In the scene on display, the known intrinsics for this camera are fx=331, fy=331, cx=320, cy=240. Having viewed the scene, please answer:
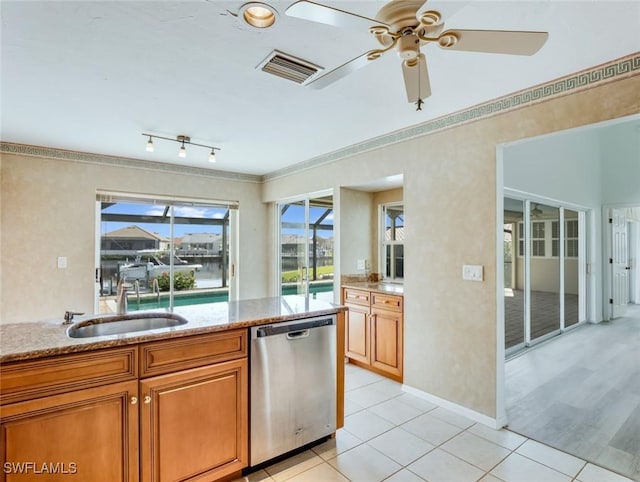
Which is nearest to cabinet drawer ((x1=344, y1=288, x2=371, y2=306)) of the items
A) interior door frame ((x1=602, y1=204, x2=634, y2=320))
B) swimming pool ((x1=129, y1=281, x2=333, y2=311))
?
swimming pool ((x1=129, y1=281, x2=333, y2=311))

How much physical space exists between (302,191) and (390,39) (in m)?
3.44

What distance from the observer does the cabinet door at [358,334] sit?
372cm

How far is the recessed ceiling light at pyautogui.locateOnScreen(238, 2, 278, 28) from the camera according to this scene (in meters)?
1.55

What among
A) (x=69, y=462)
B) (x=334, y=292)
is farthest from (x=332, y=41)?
(x=334, y=292)

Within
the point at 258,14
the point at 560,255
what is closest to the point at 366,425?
the point at 258,14

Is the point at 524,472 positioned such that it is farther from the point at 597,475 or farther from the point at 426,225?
the point at 426,225

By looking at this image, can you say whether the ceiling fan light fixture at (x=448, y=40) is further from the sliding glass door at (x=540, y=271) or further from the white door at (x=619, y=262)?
the white door at (x=619, y=262)

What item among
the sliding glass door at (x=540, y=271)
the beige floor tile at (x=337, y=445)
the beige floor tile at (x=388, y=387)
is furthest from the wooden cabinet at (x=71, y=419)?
the sliding glass door at (x=540, y=271)

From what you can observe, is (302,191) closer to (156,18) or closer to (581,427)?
(156,18)

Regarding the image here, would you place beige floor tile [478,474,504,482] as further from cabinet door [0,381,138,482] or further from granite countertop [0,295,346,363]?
cabinet door [0,381,138,482]

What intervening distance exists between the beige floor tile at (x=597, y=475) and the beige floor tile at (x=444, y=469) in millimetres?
604

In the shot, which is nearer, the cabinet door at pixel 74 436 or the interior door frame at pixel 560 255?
the cabinet door at pixel 74 436

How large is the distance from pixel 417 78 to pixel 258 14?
0.84m

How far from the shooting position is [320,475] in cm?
205
